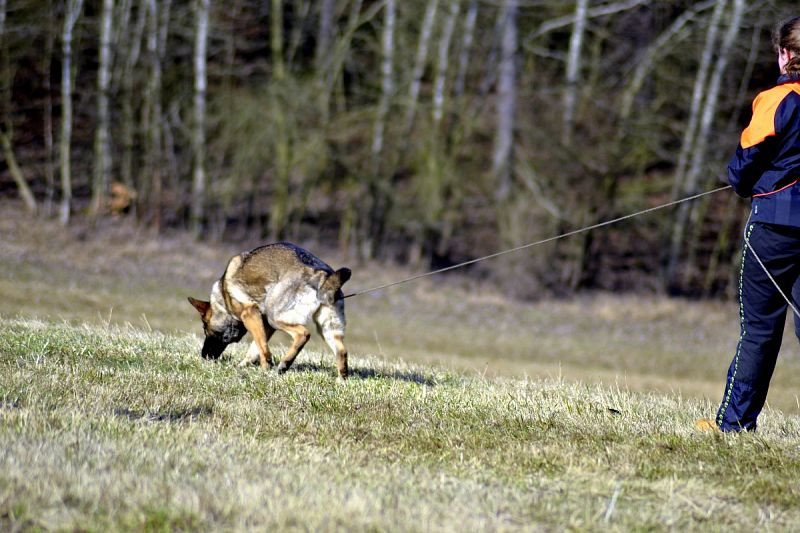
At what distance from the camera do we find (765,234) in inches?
243

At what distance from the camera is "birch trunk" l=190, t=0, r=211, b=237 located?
85.5 ft

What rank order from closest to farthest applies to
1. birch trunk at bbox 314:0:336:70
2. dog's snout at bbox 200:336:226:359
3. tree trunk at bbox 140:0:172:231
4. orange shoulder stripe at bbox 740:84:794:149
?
orange shoulder stripe at bbox 740:84:794:149
dog's snout at bbox 200:336:226:359
tree trunk at bbox 140:0:172:231
birch trunk at bbox 314:0:336:70

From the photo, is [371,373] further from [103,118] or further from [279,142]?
[103,118]

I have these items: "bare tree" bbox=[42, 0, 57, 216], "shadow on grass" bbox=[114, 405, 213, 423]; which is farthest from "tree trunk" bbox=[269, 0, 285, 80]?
"shadow on grass" bbox=[114, 405, 213, 423]

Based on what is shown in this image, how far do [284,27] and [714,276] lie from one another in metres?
16.1

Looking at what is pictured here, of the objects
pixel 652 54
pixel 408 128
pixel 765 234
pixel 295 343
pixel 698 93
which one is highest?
pixel 652 54

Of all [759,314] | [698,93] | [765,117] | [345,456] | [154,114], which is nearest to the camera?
[345,456]

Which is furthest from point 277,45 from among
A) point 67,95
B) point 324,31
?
point 67,95

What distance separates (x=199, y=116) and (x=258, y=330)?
1867cm

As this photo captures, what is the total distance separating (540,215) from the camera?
2541cm

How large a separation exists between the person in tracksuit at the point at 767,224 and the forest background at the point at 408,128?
1799 cm

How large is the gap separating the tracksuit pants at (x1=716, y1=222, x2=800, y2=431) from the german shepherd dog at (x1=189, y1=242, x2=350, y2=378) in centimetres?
323

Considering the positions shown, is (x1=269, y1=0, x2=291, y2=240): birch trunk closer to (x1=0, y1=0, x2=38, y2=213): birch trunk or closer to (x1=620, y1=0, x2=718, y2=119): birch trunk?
(x1=0, y1=0, x2=38, y2=213): birch trunk

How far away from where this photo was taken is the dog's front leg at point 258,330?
28.0 feet
